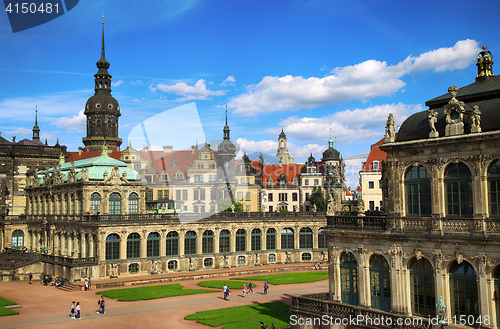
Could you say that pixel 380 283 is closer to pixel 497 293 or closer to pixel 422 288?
pixel 422 288

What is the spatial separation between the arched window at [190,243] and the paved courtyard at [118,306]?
9830mm

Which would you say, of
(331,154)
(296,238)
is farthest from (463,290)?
(331,154)

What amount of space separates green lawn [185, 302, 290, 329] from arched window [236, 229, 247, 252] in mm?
27915

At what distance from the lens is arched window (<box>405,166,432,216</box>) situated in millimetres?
29047

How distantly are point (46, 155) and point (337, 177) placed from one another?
71853 millimetres

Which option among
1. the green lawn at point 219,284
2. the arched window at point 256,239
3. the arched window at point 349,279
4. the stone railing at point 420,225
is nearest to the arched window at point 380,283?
the arched window at point 349,279

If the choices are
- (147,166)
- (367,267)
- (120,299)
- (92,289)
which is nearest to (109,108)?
(147,166)

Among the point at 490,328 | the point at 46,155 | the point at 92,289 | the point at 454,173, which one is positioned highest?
the point at 46,155

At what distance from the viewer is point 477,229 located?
26.3m

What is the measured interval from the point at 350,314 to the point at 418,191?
860 cm

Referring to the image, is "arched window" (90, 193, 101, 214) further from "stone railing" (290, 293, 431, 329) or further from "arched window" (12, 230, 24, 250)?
"stone railing" (290, 293, 431, 329)

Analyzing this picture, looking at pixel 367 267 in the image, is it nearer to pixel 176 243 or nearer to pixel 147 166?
pixel 176 243

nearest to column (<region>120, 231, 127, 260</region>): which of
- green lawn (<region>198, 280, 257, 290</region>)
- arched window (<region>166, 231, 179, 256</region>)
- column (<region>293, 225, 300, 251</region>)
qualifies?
arched window (<region>166, 231, 179, 256</region>)

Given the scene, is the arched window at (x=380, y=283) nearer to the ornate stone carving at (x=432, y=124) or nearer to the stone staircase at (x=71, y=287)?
the ornate stone carving at (x=432, y=124)
